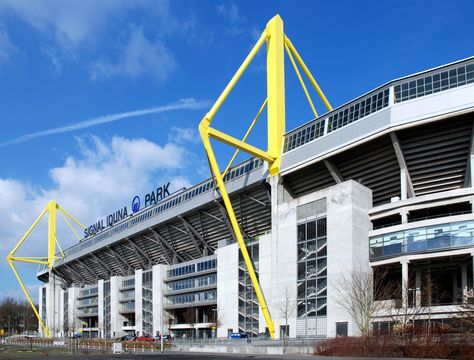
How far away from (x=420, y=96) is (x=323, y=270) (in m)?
21.6

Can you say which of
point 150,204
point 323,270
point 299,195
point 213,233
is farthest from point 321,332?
point 150,204

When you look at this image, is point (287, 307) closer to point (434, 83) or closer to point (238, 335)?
point (238, 335)

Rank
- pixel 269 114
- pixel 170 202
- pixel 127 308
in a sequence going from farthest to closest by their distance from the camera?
pixel 127 308 → pixel 170 202 → pixel 269 114

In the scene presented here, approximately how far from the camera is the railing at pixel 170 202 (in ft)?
266

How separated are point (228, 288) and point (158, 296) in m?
30.1

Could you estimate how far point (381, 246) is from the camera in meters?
62.2

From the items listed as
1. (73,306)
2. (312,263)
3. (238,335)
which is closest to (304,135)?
(312,263)

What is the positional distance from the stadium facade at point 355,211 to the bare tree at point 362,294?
0.78 metres

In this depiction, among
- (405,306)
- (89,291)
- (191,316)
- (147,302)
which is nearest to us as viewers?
(405,306)

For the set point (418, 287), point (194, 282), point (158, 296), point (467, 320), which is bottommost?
point (158, 296)

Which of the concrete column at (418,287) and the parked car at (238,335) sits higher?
the concrete column at (418,287)


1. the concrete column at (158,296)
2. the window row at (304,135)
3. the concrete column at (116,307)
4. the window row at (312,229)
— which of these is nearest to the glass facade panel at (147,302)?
the concrete column at (158,296)

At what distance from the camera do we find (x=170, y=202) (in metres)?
100

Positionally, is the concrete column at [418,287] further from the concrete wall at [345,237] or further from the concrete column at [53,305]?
the concrete column at [53,305]
